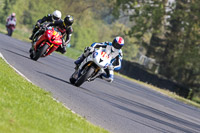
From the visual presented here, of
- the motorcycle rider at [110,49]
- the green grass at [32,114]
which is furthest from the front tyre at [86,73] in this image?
the green grass at [32,114]

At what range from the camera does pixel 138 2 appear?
2473 inches

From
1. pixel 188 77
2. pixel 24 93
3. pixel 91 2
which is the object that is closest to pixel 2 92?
pixel 24 93

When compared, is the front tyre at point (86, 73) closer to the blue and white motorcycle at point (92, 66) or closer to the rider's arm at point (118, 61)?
the blue and white motorcycle at point (92, 66)

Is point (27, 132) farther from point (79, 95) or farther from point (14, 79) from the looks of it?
point (79, 95)

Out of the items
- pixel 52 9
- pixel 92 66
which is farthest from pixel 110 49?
pixel 52 9

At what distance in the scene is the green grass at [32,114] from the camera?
22.5 ft

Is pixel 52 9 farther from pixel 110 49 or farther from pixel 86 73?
pixel 86 73

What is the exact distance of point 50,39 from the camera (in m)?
18.1

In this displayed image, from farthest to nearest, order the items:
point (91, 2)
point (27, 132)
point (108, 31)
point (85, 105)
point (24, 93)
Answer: point (108, 31) → point (91, 2) → point (85, 105) → point (24, 93) → point (27, 132)

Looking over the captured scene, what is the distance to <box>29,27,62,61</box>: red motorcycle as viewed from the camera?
18.1m

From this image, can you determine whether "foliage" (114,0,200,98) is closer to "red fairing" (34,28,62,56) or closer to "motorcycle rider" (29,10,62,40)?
"motorcycle rider" (29,10,62,40)

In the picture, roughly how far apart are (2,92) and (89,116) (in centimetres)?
216

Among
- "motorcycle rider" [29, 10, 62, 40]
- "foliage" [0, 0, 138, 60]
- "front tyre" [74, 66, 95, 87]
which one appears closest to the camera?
"front tyre" [74, 66, 95, 87]

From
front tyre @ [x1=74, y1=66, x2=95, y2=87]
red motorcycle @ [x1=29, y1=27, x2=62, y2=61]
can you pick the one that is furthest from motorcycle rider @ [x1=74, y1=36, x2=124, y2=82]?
red motorcycle @ [x1=29, y1=27, x2=62, y2=61]
